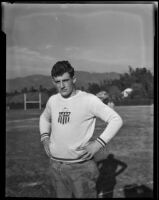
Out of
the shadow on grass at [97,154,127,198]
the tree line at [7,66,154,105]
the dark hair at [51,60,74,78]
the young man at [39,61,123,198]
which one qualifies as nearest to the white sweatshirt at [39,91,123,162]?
the young man at [39,61,123,198]

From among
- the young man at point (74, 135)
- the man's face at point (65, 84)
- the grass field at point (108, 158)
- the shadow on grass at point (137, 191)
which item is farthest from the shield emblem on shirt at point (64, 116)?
the shadow on grass at point (137, 191)

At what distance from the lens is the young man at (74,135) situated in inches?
70.0

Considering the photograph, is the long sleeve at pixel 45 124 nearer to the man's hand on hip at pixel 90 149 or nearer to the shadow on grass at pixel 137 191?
the man's hand on hip at pixel 90 149

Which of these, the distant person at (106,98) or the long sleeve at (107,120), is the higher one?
the distant person at (106,98)

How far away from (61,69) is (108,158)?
0.87 m

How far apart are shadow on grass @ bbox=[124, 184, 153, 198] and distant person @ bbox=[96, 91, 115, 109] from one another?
73cm

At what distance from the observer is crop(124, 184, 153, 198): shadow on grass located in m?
2.27

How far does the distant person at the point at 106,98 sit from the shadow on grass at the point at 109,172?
44cm

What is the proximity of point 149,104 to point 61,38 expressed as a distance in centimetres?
92

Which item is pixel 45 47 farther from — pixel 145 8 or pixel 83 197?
pixel 83 197

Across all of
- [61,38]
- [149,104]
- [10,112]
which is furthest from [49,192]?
[61,38]

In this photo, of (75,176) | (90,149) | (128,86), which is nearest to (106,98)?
(128,86)

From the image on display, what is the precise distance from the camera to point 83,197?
190 centimetres

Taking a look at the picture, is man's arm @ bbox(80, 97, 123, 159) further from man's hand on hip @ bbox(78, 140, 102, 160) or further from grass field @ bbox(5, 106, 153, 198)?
grass field @ bbox(5, 106, 153, 198)
